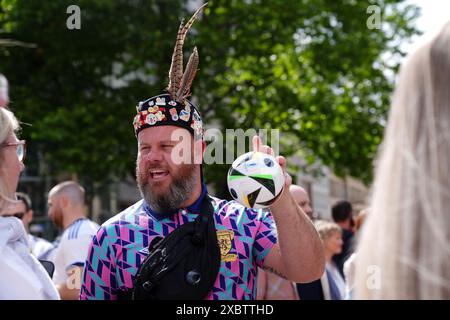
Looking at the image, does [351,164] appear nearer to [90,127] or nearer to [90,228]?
[90,127]

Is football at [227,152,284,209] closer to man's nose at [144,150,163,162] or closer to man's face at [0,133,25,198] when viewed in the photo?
man's nose at [144,150,163,162]

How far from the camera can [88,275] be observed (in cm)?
306

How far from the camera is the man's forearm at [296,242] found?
2877mm

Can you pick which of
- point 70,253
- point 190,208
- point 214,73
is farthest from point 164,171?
point 214,73

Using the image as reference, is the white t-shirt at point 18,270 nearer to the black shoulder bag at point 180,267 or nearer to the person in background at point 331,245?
the black shoulder bag at point 180,267

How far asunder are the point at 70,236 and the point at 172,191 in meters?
2.53

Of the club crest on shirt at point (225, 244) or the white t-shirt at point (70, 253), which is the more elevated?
the club crest on shirt at point (225, 244)

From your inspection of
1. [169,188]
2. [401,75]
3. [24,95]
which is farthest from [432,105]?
[24,95]

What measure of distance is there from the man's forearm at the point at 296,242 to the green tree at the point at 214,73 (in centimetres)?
1093

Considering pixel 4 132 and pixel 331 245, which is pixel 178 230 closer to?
pixel 4 132

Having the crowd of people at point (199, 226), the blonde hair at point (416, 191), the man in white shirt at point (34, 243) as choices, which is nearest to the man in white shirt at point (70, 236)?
the man in white shirt at point (34, 243)

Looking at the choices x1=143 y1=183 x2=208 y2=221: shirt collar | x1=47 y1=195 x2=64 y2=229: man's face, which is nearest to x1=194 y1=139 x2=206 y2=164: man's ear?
x1=143 y1=183 x2=208 y2=221: shirt collar

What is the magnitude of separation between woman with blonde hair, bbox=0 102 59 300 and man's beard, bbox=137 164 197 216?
62cm

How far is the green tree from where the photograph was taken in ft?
46.1
